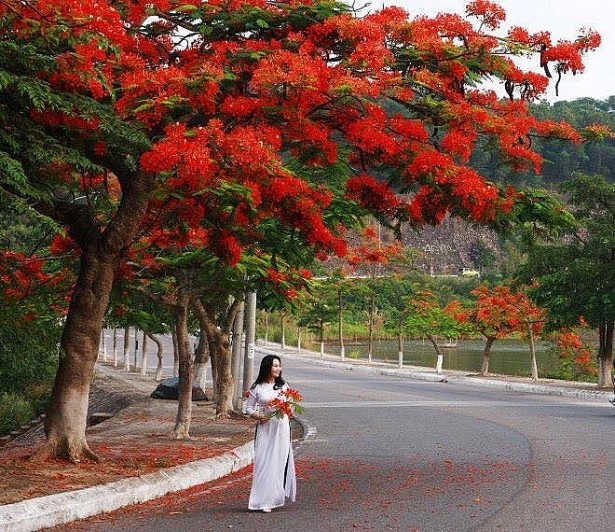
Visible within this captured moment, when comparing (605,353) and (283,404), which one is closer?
(283,404)

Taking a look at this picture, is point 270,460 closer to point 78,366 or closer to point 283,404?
point 283,404

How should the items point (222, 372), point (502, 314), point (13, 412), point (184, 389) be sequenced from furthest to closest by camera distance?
point (502, 314), point (13, 412), point (222, 372), point (184, 389)

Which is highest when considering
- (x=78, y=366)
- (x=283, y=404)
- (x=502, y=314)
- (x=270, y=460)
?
(x=502, y=314)

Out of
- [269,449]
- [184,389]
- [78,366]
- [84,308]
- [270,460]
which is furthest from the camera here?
[184,389]

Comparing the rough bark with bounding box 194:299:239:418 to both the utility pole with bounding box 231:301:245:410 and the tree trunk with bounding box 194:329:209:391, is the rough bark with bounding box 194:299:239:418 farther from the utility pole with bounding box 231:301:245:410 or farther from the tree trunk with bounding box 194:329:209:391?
the tree trunk with bounding box 194:329:209:391

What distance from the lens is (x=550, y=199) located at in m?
13.4

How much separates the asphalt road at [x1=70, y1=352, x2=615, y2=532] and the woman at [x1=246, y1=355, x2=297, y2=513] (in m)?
0.17

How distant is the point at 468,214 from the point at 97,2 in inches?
195

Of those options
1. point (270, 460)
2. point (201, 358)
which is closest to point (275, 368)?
point (270, 460)

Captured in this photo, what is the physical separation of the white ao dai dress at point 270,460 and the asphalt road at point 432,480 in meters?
0.16

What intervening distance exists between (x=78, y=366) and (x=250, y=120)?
3.58m

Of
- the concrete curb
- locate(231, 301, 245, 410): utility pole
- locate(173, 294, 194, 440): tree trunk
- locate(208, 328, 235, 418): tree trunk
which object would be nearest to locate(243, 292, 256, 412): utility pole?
locate(231, 301, 245, 410): utility pole

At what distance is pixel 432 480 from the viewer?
1262 centimetres

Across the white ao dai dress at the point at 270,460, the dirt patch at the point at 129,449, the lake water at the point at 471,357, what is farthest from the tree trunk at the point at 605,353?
the white ao dai dress at the point at 270,460
